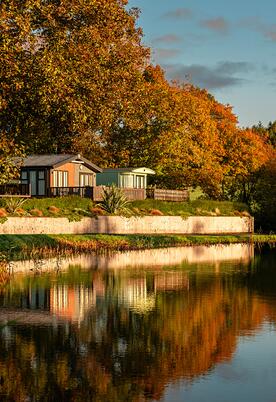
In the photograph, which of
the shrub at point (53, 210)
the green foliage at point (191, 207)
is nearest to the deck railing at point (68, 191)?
the green foliage at point (191, 207)

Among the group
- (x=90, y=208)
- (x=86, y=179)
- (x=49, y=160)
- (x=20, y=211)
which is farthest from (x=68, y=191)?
(x=20, y=211)

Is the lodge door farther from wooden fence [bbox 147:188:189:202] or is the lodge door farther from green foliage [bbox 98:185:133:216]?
wooden fence [bbox 147:188:189:202]

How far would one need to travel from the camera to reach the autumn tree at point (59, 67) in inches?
1286

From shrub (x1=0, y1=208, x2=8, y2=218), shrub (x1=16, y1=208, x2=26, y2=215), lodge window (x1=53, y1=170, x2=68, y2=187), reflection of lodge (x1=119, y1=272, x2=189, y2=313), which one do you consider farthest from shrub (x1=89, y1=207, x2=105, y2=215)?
reflection of lodge (x1=119, y1=272, x2=189, y2=313)

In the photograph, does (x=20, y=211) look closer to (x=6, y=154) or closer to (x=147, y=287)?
(x=6, y=154)

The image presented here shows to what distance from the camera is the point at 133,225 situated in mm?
71812

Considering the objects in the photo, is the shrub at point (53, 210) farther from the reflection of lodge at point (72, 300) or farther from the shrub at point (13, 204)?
the reflection of lodge at point (72, 300)

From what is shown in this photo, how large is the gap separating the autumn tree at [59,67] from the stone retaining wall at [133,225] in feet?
57.1

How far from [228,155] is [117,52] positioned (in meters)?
56.1

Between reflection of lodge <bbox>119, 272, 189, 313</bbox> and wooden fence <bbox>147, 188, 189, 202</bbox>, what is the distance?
48229 mm

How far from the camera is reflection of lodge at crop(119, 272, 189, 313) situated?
1046 inches

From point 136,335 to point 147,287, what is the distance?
11.0 m

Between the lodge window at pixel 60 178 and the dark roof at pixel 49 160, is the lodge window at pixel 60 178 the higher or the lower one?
the lower one

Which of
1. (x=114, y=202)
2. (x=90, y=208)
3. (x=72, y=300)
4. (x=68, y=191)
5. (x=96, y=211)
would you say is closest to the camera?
(x=72, y=300)
